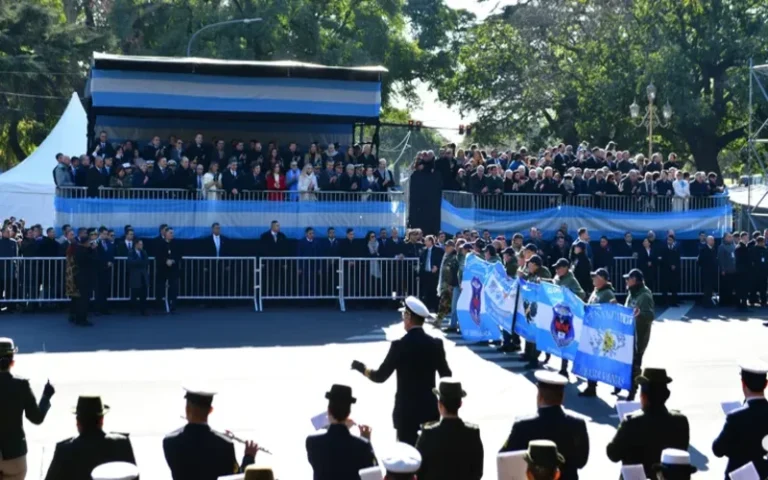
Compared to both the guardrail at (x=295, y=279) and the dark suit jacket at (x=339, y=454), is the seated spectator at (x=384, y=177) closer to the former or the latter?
the guardrail at (x=295, y=279)

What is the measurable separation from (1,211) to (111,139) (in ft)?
21.4

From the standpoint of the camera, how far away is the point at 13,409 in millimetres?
8203

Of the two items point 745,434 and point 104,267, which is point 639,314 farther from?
point 104,267

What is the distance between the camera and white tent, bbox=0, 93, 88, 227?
107ft

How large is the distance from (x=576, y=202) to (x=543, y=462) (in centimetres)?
2180

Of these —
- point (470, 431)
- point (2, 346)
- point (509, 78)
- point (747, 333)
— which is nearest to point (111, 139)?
point (747, 333)

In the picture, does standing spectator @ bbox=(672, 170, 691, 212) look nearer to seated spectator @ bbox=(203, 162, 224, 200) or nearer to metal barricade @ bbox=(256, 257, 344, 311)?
metal barricade @ bbox=(256, 257, 344, 311)

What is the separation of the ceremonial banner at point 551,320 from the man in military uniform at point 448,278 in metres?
0.59

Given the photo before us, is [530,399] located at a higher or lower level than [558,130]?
lower

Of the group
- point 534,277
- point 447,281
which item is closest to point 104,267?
point 447,281

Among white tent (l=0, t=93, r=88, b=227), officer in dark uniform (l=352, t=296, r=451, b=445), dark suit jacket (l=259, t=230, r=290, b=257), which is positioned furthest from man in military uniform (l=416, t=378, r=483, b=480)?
white tent (l=0, t=93, r=88, b=227)

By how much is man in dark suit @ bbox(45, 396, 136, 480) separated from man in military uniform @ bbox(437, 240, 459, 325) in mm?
13953

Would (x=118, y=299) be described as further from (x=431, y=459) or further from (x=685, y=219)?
(x=431, y=459)

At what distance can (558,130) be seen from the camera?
5250 centimetres
